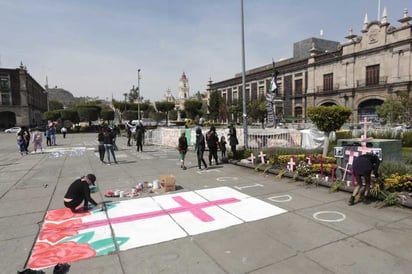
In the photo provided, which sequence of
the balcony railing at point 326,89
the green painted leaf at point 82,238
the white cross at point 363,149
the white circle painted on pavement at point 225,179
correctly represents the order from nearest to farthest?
the green painted leaf at point 82,238, the white cross at point 363,149, the white circle painted on pavement at point 225,179, the balcony railing at point 326,89

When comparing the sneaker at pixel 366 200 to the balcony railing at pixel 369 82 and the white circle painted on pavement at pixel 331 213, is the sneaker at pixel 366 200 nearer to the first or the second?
the white circle painted on pavement at pixel 331 213

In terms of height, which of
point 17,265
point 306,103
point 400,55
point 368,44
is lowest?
point 17,265

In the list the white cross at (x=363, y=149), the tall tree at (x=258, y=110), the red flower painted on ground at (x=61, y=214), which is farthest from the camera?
the tall tree at (x=258, y=110)

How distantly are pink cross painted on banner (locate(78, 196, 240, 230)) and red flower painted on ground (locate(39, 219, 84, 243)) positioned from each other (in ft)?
0.45

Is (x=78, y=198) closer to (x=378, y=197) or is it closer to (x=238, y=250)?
(x=238, y=250)

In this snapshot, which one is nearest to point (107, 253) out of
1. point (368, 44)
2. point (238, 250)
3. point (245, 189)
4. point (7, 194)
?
point (238, 250)

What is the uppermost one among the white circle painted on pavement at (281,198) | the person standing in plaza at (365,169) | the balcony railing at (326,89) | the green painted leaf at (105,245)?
the balcony railing at (326,89)

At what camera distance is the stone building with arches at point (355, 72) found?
108ft

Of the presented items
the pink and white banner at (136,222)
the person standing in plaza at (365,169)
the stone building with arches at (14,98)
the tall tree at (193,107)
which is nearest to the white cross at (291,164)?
the pink and white banner at (136,222)

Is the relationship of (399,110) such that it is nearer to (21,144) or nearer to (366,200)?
(366,200)

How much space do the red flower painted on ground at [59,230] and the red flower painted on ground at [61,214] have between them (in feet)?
0.88

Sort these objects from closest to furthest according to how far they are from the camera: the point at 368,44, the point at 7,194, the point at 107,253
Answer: the point at 107,253 < the point at 7,194 < the point at 368,44

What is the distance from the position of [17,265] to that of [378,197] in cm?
707

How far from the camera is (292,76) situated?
160 ft
